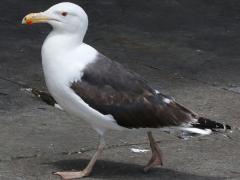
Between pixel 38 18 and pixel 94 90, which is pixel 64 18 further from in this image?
pixel 94 90

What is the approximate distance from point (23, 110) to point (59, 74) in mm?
1667

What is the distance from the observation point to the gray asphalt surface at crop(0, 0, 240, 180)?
644 centimetres

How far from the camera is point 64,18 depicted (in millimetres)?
6148

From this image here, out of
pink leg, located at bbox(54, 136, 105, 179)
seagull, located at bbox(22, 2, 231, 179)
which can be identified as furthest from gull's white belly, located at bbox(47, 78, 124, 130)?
pink leg, located at bbox(54, 136, 105, 179)

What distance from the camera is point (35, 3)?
1157cm

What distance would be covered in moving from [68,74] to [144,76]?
2.90m

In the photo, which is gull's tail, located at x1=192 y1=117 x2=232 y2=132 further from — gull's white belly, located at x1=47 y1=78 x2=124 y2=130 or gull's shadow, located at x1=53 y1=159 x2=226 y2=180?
gull's white belly, located at x1=47 y1=78 x2=124 y2=130

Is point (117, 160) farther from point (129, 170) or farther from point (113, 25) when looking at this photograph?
point (113, 25)

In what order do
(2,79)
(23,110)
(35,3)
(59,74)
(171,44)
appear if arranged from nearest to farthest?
(59,74)
(23,110)
(2,79)
(171,44)
(35,3)

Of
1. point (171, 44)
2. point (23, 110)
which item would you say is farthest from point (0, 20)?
point (23, 110)

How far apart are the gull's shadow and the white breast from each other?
0.38m

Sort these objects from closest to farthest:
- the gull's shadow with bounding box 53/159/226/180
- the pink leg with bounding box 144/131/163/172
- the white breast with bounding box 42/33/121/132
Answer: the white breast with bounding box 42/33/121/132, the gull's shadow with bounding box 53/159/226/180, the pink leg with bounding box 144/131/163/172

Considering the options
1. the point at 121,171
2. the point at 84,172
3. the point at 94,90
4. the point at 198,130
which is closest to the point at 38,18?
the point at 94,90

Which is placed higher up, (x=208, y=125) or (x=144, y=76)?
(x=208, y=125)
